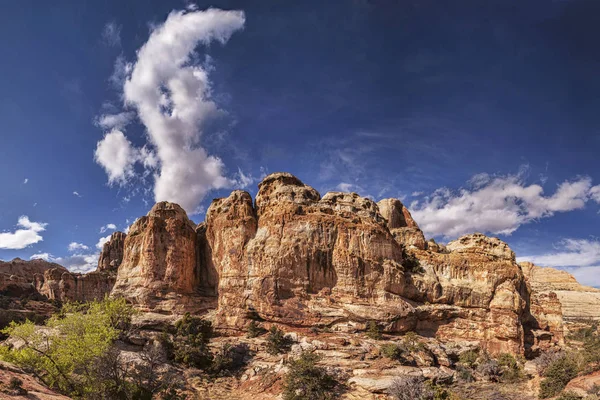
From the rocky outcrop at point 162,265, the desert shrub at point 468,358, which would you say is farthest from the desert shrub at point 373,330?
the rocky outcrop at point 162,265

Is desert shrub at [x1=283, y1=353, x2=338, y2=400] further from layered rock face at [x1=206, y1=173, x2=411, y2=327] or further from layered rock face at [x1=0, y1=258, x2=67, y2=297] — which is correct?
layered rock face at [x1=0, y1=258, x2=67, y2=297]

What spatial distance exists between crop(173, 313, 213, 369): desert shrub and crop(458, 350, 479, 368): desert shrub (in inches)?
937

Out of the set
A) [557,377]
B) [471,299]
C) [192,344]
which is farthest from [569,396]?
[192,344]

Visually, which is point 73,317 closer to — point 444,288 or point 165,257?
point 165,257

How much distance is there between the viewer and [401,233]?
48.2 m

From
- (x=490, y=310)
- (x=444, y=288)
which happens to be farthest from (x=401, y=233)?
(x=490, y=310)

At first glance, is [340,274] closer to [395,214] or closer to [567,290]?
[395,214]

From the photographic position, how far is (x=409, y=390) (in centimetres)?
2525

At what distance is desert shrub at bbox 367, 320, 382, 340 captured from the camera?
34.6m

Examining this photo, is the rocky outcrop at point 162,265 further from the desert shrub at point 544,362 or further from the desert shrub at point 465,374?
the desert shrub at point 544,362

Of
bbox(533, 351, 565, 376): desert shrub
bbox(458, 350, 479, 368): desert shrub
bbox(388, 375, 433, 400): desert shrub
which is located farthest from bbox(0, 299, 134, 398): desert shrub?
bbox(533, 351, 565, 376): desert shrub

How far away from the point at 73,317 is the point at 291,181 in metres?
25.6

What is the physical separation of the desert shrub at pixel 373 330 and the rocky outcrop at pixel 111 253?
184 ft

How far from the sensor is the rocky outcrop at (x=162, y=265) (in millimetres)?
38250
